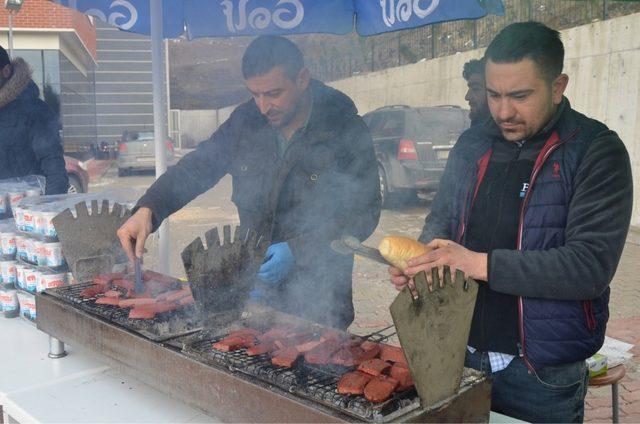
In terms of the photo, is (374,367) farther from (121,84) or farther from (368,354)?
(121,84)

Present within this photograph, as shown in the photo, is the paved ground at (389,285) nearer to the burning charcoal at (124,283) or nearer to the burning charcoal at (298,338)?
the burning charcoal at (124,283)

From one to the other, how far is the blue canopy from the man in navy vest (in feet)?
5.49

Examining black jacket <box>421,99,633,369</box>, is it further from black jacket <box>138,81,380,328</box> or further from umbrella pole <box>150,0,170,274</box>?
umbrella pole <box>150,0,170,274</box>

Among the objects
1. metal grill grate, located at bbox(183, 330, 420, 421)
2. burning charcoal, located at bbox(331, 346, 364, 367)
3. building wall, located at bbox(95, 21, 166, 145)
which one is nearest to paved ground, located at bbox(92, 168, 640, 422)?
metal grill grate, located at bbox(183, 330, 420, 421)

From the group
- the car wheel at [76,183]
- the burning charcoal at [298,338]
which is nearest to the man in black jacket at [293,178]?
the burning charcoal at [298,338]

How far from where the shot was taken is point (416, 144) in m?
10.0

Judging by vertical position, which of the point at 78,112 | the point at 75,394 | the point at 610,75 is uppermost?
the point at 78,112

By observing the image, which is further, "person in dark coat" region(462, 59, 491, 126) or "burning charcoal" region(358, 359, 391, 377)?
"person in dark coat" region(462, 59, 491, 126)

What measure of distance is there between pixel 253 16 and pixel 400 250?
8.17ft

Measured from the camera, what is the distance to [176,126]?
98.1 ft

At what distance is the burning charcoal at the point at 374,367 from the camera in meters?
1.65

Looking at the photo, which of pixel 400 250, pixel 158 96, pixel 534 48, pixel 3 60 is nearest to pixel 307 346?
pixel 400 250

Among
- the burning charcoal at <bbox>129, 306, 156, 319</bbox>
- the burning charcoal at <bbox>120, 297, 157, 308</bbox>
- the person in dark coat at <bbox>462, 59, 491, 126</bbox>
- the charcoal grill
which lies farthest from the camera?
the person in dark coat at <bbox>462, 59, 491, 126</bbox>

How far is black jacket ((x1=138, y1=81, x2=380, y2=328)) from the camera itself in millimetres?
2676
